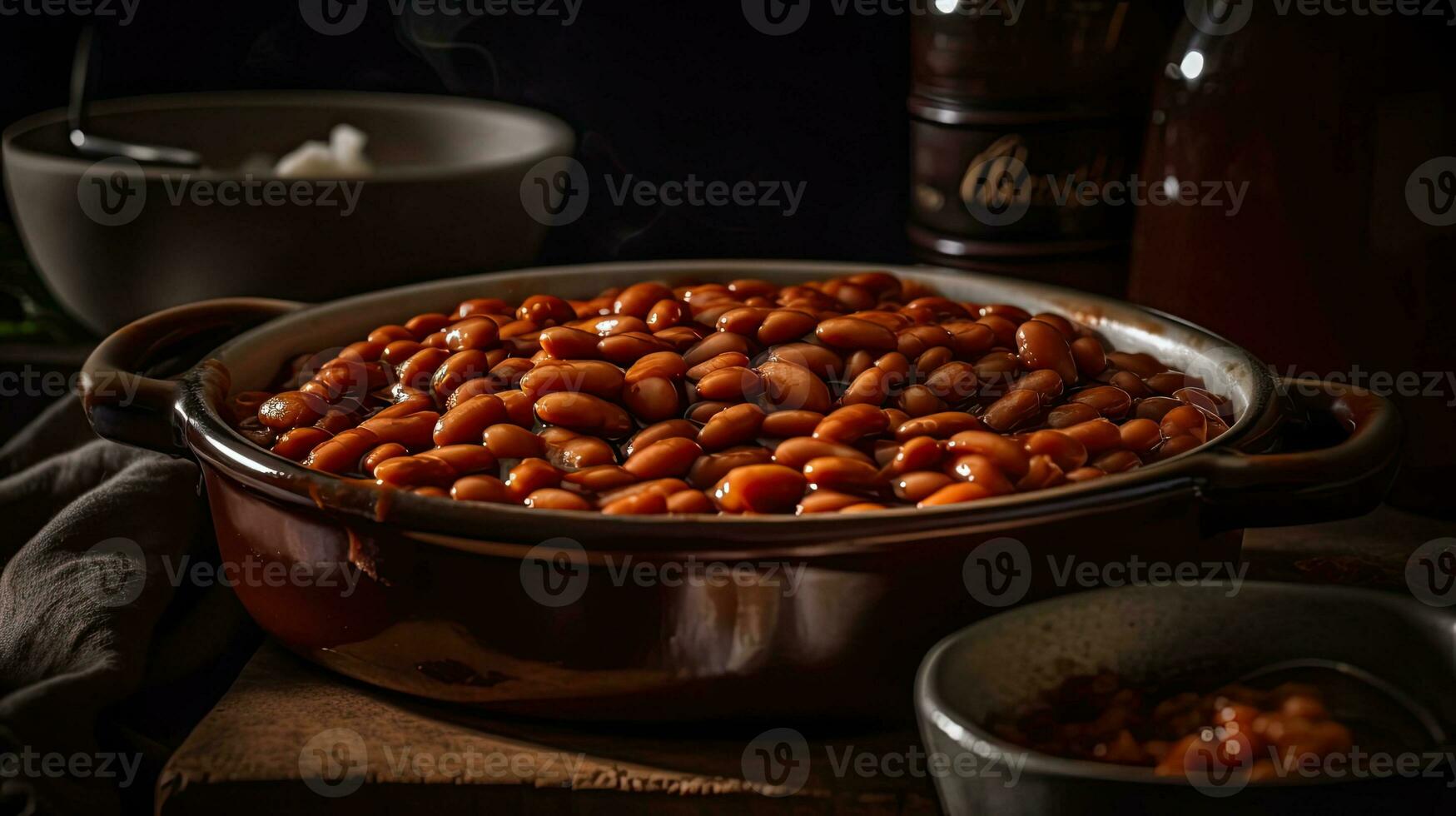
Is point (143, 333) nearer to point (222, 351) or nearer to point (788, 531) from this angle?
point (222, 351)

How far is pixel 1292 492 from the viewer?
0.62m

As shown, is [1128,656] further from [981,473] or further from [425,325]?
[425,325]

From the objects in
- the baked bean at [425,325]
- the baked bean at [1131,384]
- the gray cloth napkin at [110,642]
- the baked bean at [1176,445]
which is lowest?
the gray cloth napkin at [110,642]

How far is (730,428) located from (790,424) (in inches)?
1.2

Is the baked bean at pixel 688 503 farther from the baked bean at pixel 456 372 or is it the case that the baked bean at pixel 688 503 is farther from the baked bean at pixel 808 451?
the baked bean at pixel 456 372

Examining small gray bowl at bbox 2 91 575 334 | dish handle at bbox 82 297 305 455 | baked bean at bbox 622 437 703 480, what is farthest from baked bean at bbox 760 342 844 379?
small gray bowl at bbox 2 91 575 334

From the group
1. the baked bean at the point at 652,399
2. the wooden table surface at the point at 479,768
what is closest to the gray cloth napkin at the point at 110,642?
the wooden table surface at the point at 479,768

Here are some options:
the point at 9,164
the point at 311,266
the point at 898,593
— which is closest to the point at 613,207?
the point at 311,266

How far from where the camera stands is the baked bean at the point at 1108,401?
0.72m

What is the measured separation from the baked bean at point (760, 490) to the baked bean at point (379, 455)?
167mm

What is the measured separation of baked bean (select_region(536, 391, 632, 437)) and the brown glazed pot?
129 millimetres

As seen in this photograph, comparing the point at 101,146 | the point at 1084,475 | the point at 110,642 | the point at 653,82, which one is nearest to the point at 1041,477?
the point at 1084,475

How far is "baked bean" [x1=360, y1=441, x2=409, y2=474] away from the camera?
0.66 m

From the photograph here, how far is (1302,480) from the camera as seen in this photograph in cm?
61
